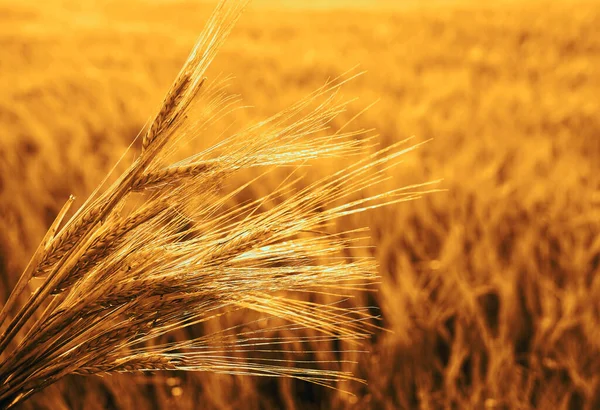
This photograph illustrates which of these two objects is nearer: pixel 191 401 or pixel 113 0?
pixel 191 401

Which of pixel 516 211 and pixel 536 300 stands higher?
pixel 516 211

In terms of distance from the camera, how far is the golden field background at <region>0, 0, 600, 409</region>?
93 centimetres

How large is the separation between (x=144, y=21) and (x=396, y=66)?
13.6ft

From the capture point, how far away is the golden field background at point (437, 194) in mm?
933

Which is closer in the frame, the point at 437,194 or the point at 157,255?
the point at 157,255

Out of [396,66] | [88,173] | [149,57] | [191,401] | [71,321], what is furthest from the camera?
[149,57]

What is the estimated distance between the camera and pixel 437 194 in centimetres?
151

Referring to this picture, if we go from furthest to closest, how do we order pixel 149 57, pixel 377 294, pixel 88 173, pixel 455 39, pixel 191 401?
1. pixel 455 39
2. pixel 149 57
3. pixel 88 173
4. pixel 377 294
5. pixel 191 401

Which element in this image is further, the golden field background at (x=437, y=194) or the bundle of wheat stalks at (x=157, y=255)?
the golden field background at (x=437, y=194)

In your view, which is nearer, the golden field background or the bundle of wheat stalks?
the bundle of wheat stalks

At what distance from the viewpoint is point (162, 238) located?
0.46 m

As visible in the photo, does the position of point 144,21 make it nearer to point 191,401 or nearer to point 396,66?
point 396,66

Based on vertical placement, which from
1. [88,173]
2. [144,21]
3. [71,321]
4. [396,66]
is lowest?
[71,321]

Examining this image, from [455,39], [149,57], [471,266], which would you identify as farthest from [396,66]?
[471,266]
